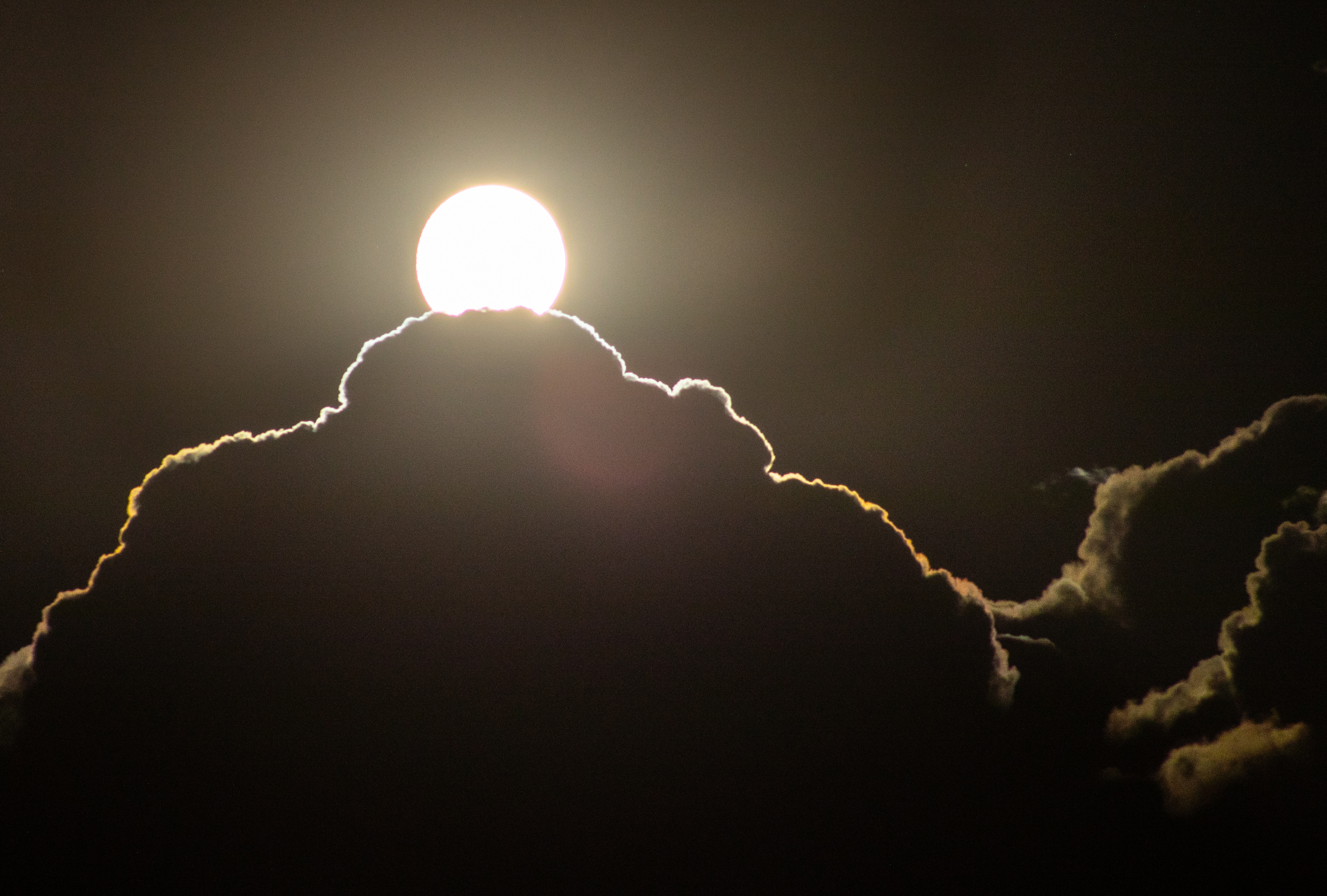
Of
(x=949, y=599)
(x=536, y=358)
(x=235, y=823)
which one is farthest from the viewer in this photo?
(x=949, y=599)

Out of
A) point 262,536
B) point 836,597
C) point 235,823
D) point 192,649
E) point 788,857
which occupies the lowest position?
point 235,823

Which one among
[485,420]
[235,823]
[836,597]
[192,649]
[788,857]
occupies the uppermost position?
[485,420]

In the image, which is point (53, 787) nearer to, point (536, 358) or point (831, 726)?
point (536, 358)

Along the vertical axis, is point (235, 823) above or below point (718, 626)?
below

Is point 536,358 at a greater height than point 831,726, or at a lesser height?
greater

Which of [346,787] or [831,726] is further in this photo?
[831,726]

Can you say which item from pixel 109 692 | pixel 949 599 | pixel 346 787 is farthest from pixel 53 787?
pixel 949 599

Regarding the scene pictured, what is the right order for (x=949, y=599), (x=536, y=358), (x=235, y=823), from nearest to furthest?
(x=235, y=823) < (x=536, y=358) < (x=949, y=599)

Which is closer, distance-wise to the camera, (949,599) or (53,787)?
(53,787)

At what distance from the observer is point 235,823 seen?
74.9ft

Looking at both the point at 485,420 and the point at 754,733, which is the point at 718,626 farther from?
the point at 485,420

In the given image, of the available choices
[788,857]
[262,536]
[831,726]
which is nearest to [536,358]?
[262,536]

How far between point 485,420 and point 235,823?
1287cm

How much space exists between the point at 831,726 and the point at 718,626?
4439mm
